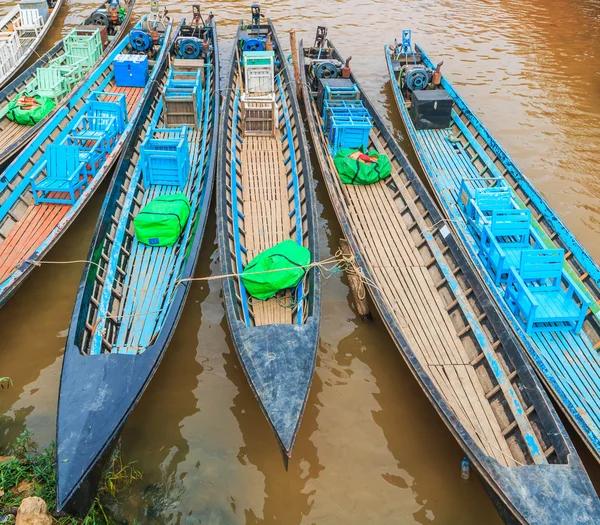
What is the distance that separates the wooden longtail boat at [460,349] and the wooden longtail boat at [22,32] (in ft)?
39.9

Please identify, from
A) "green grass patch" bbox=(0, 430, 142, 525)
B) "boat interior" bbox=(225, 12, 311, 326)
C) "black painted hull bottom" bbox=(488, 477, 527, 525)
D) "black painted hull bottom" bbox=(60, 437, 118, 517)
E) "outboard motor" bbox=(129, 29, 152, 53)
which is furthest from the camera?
"outboard motor" bbox=(129, 29, 152, 53)

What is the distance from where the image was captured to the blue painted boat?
649cm

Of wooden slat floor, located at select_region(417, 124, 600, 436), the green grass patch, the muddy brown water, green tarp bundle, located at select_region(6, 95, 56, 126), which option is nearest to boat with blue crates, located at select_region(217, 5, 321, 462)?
the muddy brown water

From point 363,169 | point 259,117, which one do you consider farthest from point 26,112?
point 363,169

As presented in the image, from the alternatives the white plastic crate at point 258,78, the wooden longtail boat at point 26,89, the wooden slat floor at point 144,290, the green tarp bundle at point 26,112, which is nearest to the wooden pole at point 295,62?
the white plastic crate at point 258,78

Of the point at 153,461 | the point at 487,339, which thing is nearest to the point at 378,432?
the point at 487,339

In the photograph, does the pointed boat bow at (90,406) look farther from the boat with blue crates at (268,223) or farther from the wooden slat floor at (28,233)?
the wooden slat floor at (28,233)

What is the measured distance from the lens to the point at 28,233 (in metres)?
10.5

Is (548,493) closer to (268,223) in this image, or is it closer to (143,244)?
(268,223)

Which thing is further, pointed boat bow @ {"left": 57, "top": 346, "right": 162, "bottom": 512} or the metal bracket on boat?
the metal bracket on boat

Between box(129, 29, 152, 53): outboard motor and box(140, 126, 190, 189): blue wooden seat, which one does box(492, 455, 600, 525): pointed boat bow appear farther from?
box(129, 29, 152, 53): outboard motor

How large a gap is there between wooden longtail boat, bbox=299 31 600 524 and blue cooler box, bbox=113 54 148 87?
756cm

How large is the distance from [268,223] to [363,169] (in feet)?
10.1

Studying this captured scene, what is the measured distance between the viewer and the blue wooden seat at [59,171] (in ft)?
37.0
